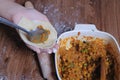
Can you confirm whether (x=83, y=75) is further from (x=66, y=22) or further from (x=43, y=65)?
(x=66, y=22)

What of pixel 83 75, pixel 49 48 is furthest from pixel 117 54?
pixel 49 48

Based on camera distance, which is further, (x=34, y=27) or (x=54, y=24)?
(x=54, y=24)

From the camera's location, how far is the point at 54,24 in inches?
40.4

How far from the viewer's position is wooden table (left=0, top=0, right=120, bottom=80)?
0.92m

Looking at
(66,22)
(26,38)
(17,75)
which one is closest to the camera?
(26,38)

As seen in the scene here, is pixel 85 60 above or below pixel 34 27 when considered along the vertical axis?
below

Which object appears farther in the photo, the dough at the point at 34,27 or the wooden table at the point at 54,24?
the wooden table at the point at 54,24

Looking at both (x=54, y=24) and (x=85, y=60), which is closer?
(x=85, y=60)

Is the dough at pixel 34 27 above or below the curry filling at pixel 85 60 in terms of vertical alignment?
above

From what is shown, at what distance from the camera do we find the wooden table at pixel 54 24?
3.01 feet

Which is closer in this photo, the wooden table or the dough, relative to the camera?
the dough

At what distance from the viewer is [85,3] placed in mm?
1091

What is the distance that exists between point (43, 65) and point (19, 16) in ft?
0.67

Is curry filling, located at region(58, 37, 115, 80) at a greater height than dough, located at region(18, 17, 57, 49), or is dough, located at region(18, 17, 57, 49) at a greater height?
dough, located at region(18, 17, 57, 49)
